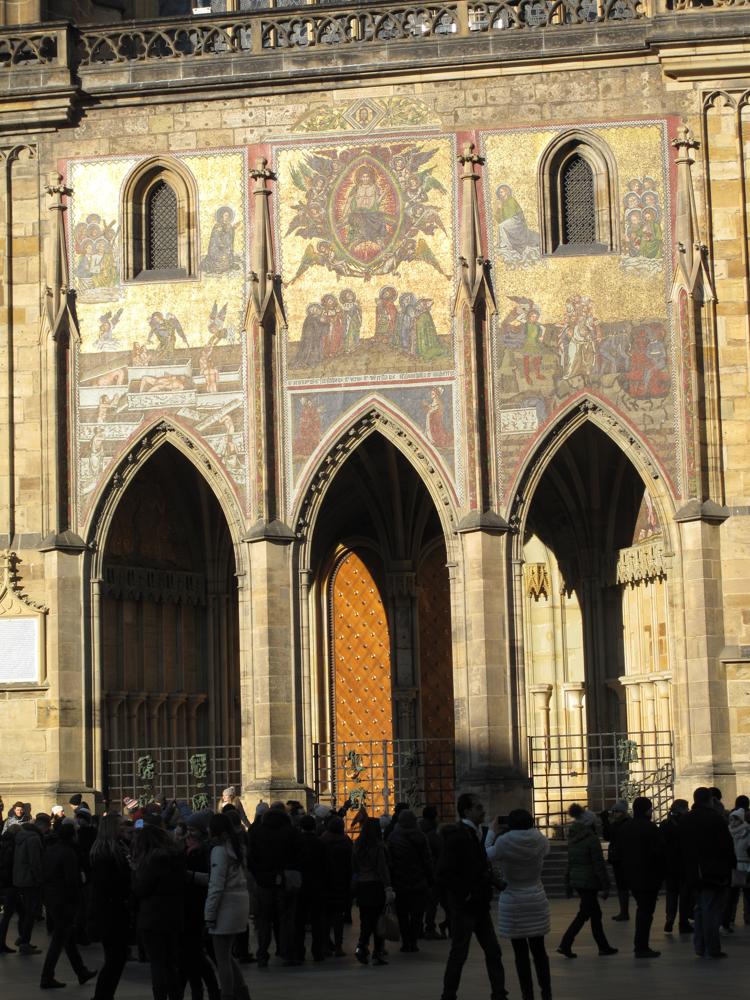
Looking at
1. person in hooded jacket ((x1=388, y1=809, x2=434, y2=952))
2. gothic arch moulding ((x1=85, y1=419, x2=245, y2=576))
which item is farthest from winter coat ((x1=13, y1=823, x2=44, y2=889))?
gothic arch moulding ((x1=85, y1=419, x2=245, y2=576))

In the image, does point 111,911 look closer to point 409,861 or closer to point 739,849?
point 409,861

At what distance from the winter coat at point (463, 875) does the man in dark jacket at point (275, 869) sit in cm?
315

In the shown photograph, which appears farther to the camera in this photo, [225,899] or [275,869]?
[275,869]

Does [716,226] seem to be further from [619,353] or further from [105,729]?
[105,729]

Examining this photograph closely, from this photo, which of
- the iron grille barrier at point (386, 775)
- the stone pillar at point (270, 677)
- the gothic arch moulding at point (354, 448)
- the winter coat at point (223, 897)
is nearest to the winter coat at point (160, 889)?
the winter coat at point (223, 897)

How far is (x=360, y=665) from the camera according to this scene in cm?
3353

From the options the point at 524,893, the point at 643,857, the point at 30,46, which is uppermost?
the point at 30,46

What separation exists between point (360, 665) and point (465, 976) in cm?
1584

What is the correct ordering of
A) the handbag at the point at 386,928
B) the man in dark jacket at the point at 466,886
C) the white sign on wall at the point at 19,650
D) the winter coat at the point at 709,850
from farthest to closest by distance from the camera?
the white sign on wall at the point at 19,650
the handbag at the point at 386,928
the winter coat at the point at 709,850
the man in dark jacket at the point at 466,886

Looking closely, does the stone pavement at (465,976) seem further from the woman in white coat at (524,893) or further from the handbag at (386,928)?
the woman in white coat at (524,893)

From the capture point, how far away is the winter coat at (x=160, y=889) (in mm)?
14031

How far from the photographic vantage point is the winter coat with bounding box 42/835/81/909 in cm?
1758

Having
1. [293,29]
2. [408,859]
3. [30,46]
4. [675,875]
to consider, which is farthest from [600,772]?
[30,46]

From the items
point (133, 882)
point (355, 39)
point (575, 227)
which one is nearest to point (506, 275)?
point (575, 227)
